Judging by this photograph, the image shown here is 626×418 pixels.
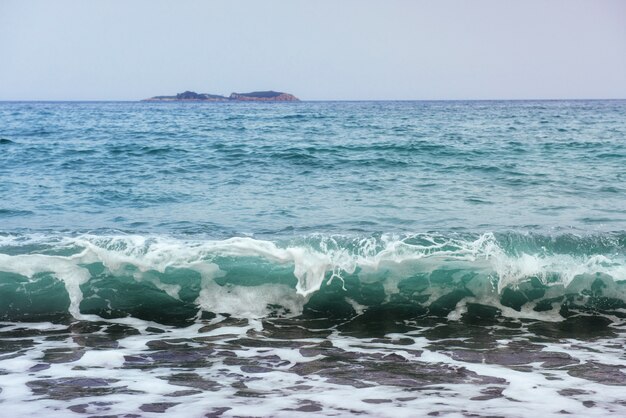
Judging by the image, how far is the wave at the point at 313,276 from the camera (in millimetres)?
6629

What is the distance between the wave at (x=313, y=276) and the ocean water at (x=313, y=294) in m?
0.02

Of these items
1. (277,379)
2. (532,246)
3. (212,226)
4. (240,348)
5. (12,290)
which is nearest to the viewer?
(277,379)

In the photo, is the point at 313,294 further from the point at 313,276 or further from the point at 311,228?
the point at 311,228

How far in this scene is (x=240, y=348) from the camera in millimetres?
5328

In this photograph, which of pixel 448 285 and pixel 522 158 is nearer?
pixel 448 285

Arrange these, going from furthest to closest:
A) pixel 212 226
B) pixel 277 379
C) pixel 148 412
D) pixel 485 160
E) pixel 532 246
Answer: pixel 485 160 < pixel 212 226 < pixel 532 246 < pixel 277 379 < pixel 148 412

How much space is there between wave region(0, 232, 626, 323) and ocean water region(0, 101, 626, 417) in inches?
0.9

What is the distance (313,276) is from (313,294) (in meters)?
0.34

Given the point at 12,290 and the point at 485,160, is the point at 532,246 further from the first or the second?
the point at 485,160

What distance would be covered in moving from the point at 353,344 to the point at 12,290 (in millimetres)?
3666

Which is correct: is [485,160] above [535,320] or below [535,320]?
above

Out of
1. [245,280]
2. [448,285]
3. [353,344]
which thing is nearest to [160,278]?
[245,280]

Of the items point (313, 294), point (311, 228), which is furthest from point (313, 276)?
point (311, 228)

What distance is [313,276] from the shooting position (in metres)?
7.17
